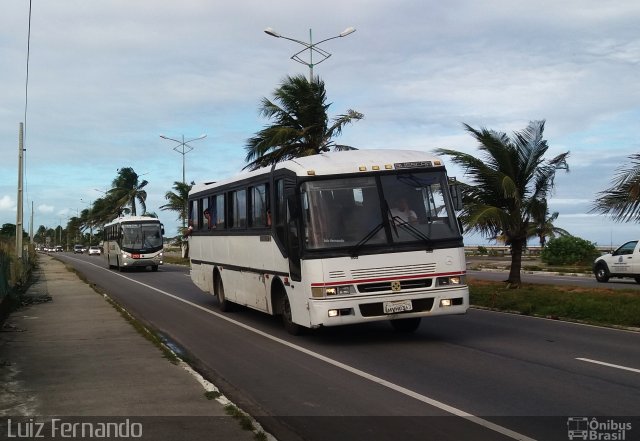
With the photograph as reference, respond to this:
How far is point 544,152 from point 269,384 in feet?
46.5

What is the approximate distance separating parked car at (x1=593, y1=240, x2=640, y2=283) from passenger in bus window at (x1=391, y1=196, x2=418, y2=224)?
17.2 metres

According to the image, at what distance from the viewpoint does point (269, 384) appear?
842cm

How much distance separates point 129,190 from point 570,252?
51630mm

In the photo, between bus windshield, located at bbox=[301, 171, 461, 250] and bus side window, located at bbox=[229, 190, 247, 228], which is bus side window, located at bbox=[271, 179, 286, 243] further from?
bus side window, located at bbox=[229, 190, 247, 228]

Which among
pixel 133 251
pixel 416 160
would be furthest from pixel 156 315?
pixel 133 251

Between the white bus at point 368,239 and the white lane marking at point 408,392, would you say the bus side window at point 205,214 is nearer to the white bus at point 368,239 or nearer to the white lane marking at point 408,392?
the white lane marking at point 408,392

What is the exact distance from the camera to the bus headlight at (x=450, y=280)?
1080 cm

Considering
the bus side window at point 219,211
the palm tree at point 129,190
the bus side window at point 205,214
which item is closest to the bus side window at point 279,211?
the bus side window at point 219,211

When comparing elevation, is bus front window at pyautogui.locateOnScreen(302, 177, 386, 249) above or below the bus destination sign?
below

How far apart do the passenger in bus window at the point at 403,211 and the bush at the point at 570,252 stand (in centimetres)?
3080

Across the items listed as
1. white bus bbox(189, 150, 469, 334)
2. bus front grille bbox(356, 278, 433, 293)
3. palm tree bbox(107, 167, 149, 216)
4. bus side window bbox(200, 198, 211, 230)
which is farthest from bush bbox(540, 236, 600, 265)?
palm tree bbox(107, 167, 149, 216)

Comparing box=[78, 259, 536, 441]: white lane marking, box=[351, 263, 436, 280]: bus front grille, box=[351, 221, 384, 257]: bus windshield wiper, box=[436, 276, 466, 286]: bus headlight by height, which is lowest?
box=[78, 259, 536, 441]: white lane marking

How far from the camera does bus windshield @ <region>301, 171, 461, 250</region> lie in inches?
420

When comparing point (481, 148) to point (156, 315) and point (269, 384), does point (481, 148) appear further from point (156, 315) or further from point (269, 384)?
point (269, 384)
